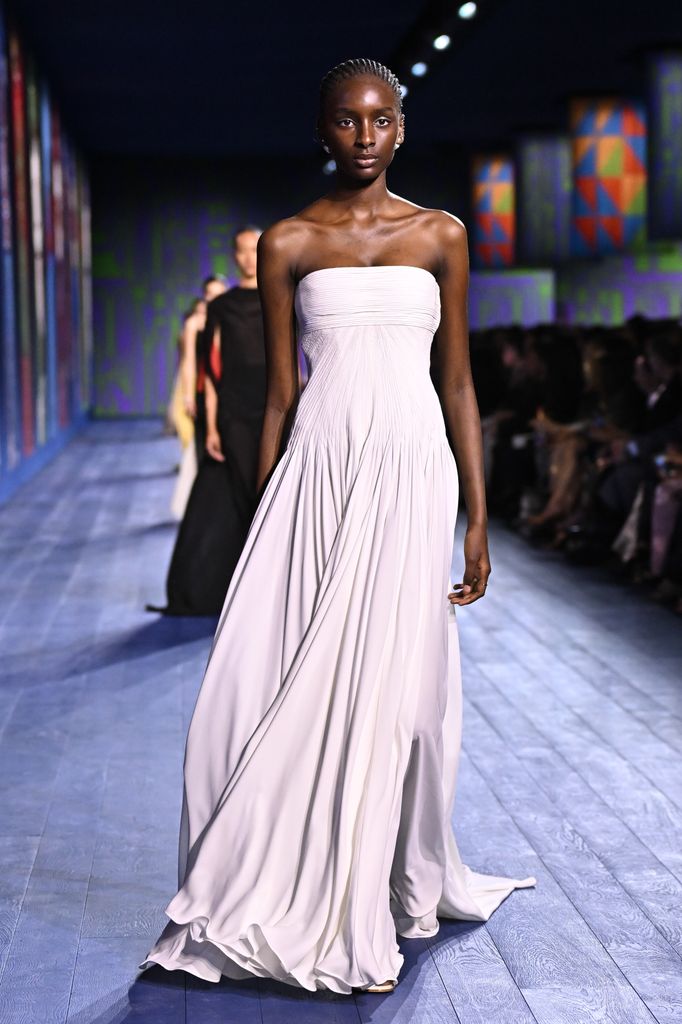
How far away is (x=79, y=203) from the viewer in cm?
1864

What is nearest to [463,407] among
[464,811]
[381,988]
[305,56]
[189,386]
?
[381,988]

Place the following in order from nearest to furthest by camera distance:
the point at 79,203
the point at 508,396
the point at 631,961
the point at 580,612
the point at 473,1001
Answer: the point at 473,1001
the point at 631,961
the point at 580,612
the point at 508,396
the point at 79,203

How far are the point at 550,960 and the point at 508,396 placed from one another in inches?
270

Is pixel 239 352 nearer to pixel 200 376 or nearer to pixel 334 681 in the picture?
pixel 200 376

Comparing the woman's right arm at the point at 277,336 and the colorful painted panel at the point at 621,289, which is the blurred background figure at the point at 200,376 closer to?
the woman's right arm at the point at 277,336

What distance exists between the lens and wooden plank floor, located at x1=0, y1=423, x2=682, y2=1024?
240cm

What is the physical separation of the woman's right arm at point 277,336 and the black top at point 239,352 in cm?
283

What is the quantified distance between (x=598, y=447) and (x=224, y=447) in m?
2.52

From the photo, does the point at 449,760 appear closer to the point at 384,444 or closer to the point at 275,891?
the point at 275,891

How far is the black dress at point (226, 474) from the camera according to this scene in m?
5.43

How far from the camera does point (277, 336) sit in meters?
2.50

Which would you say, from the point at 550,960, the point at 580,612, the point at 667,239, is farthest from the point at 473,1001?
the point at 667,239

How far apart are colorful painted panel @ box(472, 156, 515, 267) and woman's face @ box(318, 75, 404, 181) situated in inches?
633

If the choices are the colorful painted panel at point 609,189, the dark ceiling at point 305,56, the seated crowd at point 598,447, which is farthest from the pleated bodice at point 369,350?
the colorful painted panel at point 609,189
